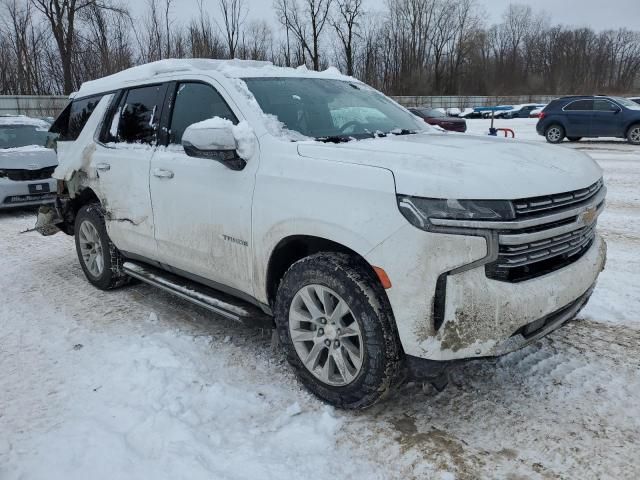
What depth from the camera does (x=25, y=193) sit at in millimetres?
8844

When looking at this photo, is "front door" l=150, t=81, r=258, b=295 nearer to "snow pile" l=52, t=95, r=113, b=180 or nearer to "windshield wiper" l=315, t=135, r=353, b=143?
"windshield wiper" l=315, t=135, r=353, b=143

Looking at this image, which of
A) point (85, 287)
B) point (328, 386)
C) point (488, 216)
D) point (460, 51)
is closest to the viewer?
point (488, 216)

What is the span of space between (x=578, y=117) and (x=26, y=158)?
17.1 meters

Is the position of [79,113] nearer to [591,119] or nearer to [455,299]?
[455,299]

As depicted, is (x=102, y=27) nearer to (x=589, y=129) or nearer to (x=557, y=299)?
(x=589, y=129)

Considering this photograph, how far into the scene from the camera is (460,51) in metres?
68.8

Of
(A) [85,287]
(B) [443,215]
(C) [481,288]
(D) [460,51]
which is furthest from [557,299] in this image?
(D) [460,51]

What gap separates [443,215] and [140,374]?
220 centimetres

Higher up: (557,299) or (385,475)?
(557,299)

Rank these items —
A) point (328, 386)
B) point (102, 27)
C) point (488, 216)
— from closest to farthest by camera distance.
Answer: point (488, 216) < point (328, 386) < point (102, 27)

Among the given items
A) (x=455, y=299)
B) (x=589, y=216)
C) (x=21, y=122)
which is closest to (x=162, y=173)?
(x=455, y=299)

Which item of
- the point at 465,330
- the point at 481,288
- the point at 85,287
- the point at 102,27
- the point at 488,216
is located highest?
the point at 102,27

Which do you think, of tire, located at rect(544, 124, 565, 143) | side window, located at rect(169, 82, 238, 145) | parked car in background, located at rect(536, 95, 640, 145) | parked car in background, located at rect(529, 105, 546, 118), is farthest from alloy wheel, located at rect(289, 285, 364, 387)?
parked car in background, located at rect(529, 105, 546, 118)

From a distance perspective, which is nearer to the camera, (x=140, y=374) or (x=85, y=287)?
(x=140, y=374)
